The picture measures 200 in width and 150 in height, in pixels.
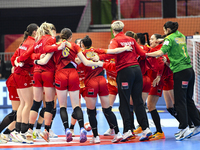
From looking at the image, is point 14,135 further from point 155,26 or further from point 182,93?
point 155,26

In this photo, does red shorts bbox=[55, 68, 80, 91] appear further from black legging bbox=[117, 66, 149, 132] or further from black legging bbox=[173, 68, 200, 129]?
black legging bbox=[173, 68, 200, 129]

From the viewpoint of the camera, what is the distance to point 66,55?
5023 millimetres

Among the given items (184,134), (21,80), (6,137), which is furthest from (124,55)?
(6,137)

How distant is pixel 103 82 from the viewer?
5.34 meters

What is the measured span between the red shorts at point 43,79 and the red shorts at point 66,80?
0.24 m

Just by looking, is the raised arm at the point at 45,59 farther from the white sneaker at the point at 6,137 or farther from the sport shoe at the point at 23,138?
the white sneaker at the point at 6,137

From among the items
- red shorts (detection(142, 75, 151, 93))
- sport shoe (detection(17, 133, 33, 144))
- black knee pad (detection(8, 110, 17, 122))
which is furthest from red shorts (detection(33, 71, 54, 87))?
red shorts (detection(142, 75, 151, 93))

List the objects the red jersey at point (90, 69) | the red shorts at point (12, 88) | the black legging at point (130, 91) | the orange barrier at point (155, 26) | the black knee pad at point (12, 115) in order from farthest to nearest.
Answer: the orange barrier at point (155, 26), the red shorts at point (12, 88), the black knee pad at point (12, 115), the red jersey at point (90, 69), the black legging at point (130, 91)

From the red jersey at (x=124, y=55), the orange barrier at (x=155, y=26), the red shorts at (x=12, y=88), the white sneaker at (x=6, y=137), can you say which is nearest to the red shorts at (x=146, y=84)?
the red jersey at (x=124, y=55)

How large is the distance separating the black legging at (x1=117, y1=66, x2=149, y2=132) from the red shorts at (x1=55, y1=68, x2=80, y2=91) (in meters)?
0.79

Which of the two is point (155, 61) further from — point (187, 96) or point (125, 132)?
point (125, 132)

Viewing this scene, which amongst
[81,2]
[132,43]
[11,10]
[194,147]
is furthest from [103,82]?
[11,10]

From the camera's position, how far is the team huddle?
5.09 meters

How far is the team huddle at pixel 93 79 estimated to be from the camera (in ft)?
16.7
